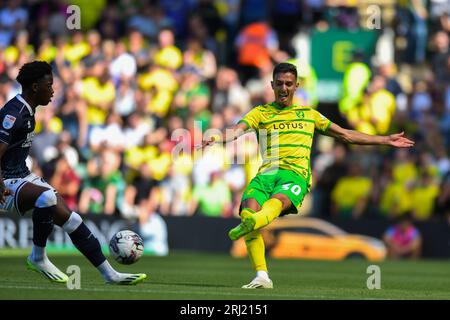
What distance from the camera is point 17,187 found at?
41.0ft

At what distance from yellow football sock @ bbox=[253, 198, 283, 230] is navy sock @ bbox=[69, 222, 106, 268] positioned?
5.30 ft

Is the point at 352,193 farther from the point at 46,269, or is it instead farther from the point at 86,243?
the point at 86,243

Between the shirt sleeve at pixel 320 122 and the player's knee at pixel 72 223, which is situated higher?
the shirt sleeve at pixel 320 122

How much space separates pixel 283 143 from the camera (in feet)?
44.4

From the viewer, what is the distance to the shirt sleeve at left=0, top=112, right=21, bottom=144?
39.8 ft

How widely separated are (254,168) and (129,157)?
9.02ft

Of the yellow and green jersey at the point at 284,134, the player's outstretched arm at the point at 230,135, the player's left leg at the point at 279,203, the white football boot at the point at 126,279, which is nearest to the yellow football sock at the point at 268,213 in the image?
the player's left leg at the point at 279,203

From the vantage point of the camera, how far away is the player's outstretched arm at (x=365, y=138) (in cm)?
1335

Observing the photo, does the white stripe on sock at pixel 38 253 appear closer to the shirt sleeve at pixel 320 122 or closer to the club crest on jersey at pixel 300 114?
the club crest on jersey at pixel 300 114

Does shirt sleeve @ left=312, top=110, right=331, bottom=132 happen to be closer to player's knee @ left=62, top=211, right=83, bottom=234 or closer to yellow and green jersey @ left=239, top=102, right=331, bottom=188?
yellow and green jersey @ left=239, top=102, right=331, bottom=188

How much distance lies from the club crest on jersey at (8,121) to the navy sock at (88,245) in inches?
50.4

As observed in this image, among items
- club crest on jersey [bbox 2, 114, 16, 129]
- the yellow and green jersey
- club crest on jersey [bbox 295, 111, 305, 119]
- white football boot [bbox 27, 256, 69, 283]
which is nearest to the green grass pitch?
white football boot [bbox 27, 256, 69, 283]

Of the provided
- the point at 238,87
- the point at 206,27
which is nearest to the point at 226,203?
the point at 238,87
